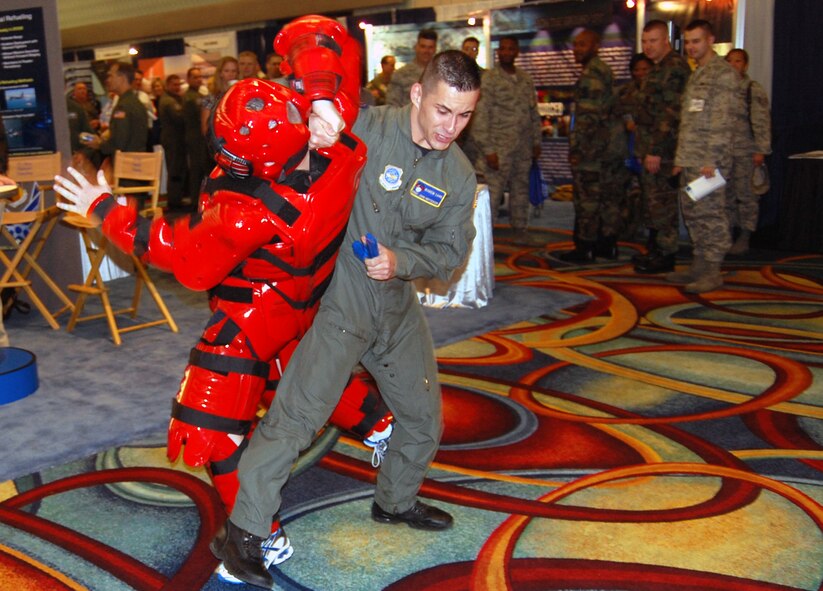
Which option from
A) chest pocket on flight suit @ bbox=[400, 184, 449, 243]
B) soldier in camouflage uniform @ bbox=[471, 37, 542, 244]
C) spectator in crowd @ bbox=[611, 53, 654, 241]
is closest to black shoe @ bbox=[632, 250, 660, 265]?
spectator in crowd @ bbox=[611, 53, 654, 241]

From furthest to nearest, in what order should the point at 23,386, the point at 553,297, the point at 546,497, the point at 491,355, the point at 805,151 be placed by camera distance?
the point at 805,151 < the point at 553,297 < the point at 491,355 < the point at 23,386 < the point at 546,497

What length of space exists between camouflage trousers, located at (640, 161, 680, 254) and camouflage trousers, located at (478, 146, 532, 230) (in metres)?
1.36

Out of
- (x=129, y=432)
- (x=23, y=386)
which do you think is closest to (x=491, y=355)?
(x=129, y=432)

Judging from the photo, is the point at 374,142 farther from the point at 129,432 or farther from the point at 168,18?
the point at 168,18

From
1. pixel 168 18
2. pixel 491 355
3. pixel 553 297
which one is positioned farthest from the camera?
pixel 168 18

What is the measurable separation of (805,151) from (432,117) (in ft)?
20.8

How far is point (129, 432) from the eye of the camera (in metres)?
3.64

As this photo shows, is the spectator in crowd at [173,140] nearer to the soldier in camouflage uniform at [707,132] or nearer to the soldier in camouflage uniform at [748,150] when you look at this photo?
the soldier in camouflage uniform at [748,150]

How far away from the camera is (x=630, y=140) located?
25.9 ft

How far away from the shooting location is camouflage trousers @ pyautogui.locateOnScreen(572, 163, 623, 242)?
22.4 ft

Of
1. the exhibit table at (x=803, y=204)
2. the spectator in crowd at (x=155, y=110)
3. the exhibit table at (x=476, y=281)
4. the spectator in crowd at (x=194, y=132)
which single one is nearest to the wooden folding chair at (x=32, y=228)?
the exhibit table at (x=476, y=281)

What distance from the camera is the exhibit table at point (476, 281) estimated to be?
5.61 m

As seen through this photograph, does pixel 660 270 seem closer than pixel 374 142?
No

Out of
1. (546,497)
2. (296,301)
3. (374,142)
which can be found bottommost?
(546,497)
